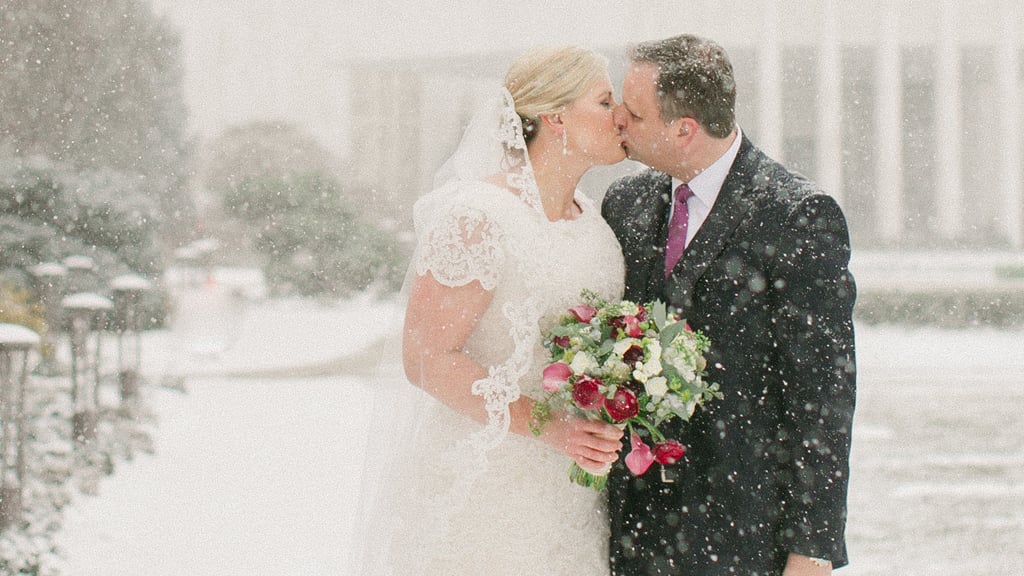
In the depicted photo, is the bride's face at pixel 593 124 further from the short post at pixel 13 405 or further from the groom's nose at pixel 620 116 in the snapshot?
the short post at pixel 13 405

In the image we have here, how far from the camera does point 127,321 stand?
4.30 meters

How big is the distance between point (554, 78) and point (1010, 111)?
359 inches

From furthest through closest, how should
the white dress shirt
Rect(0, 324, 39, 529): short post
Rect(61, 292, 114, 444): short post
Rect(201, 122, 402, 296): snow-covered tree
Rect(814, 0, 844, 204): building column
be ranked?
Rect(814, 0, 844, 204): building column < Rect(201, 122, 402, 296): snow-covered tree < Rect(61, 292, 114, 444): short post < Rect(0, 324, 39, 529): short post < the white dress shirt

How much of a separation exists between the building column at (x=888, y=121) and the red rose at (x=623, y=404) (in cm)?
770

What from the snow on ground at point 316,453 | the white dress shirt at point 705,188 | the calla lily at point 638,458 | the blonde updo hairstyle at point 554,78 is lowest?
the snow on ground at point 316,453

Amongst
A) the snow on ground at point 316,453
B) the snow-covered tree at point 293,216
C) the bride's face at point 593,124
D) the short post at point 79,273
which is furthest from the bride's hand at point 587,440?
the snow-covered tree at point 293,216

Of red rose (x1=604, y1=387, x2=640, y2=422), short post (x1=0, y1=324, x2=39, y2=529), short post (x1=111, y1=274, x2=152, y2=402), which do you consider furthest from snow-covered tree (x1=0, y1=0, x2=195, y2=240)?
red rose (x1=604, y1=387, x2=640, y2=422)

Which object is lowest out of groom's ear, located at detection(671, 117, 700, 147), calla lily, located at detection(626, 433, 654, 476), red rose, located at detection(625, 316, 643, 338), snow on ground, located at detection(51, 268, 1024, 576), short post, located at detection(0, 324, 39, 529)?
snow on ground, located at detection(51, 268, 1024, 576)

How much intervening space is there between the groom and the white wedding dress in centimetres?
9

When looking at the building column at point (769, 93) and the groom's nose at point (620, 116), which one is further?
the building column at point (769, 93)

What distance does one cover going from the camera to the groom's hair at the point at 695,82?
171cm

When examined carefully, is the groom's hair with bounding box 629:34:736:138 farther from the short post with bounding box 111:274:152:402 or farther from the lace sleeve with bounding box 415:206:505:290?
the short post with bounding box 111:274:152:402

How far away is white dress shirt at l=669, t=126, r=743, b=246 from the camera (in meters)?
1.76

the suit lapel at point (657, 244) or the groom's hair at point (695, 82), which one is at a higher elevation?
the groom's hair at point (695, 82)
